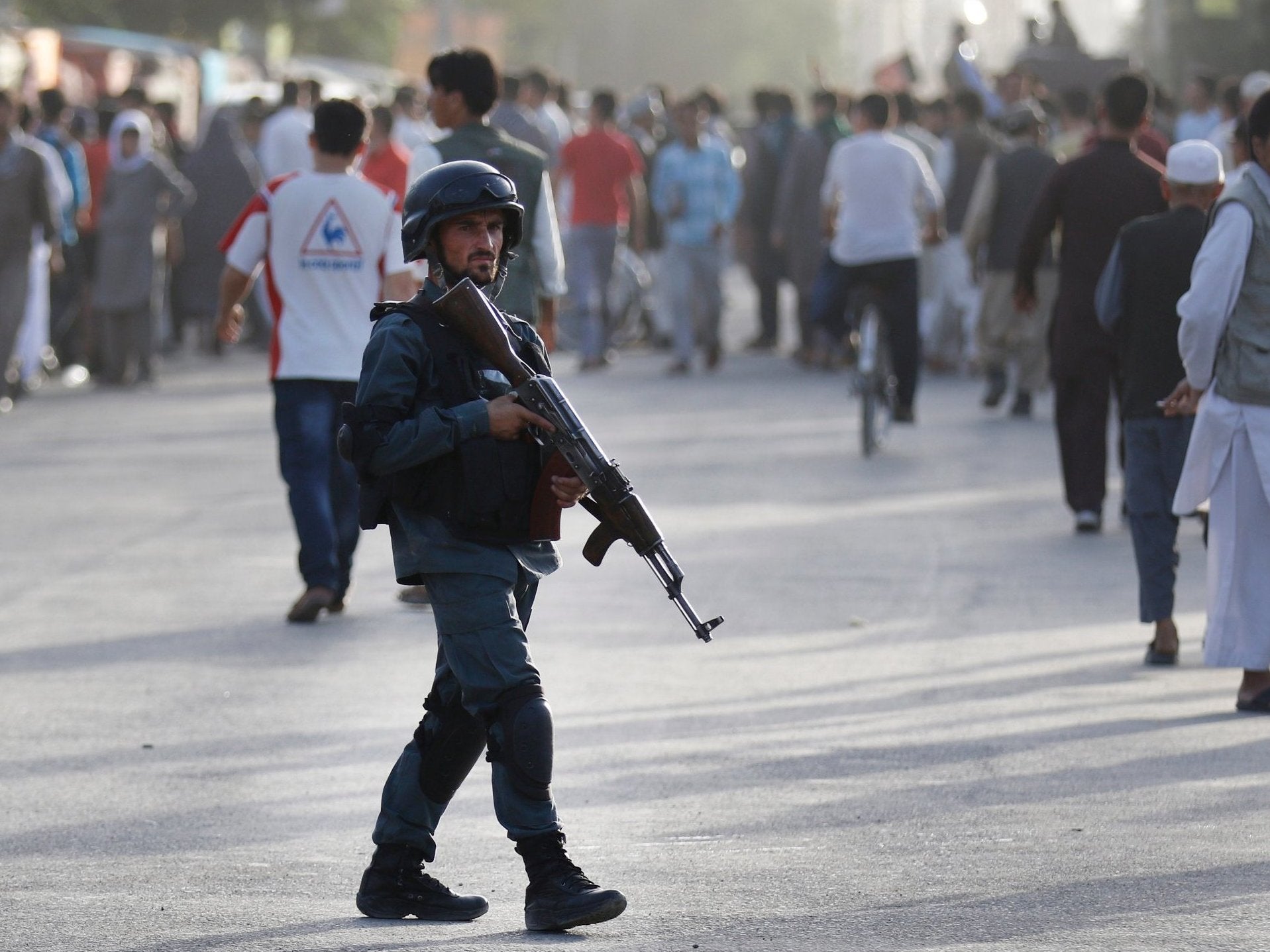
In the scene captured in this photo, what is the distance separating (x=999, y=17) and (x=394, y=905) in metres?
180

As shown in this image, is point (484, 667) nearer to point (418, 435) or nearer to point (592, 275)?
point (418, 435)

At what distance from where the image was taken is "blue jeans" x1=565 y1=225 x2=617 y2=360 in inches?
789

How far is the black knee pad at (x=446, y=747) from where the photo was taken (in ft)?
17.6

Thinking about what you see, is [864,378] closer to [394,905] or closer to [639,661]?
[639,661]

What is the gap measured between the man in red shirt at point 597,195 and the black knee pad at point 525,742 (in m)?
15.0

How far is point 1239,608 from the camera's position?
775cm

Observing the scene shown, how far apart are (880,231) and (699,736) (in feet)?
28.6

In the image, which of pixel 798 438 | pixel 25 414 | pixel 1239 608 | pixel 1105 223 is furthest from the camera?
pixel 25 414

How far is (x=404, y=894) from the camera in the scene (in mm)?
5332

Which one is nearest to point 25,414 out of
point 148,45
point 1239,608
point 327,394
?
point 327,394

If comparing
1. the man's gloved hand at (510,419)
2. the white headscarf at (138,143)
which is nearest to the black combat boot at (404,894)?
the man's gloved hand at (510,419)

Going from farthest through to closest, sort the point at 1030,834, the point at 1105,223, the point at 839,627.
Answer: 1. the point at 1105,223
2. the point at 839,627
3. the point at 1030,834

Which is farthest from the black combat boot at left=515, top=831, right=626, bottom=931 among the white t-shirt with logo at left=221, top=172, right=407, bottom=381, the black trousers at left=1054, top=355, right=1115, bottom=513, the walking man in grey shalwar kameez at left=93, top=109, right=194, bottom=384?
the walking man in grey shalwar kameez at left=93, top=109, right=194, bottom=384

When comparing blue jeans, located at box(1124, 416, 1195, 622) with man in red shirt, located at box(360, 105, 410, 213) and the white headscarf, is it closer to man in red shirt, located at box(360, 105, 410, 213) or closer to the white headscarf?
man in red shirt, located at box(360, 105, 410, 213)
